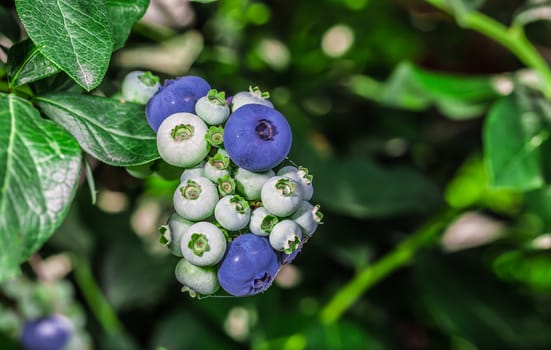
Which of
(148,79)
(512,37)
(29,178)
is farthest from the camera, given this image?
(512,37)

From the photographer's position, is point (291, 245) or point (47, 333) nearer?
point (291, 245)

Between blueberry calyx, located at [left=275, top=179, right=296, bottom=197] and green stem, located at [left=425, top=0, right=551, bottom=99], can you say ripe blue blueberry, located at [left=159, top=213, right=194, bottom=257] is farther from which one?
green stem, located at [left=425, top=0, right=551, bottom=99]

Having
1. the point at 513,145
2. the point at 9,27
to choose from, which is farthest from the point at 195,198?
the point at 513,145

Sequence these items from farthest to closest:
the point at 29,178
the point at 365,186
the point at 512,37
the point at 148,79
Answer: the point at 365,186
the point at 512,37
the point at 148,79
the point at 29,178

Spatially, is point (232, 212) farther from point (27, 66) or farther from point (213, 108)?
point (27, 66)

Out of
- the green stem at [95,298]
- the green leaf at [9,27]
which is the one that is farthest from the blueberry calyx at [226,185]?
the green stem at [95,298]

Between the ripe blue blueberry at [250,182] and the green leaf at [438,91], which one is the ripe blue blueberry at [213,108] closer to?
the ripe blue blueberry at [250,182]

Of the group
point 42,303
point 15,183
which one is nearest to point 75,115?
point 15,183
